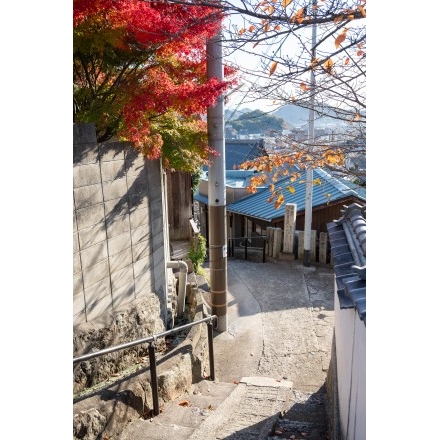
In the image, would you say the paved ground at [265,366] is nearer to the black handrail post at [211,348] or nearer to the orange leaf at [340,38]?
the black handrail post at [211,348]

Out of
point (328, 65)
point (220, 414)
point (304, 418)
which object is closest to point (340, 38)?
point (328, 65)

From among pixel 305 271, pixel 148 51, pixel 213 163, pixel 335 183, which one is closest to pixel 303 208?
pixel 335 183

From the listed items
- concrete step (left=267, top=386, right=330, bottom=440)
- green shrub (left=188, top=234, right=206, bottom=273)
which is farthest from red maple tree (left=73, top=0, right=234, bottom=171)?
green shrub (left=188, top=234, right=206, bottom=273)

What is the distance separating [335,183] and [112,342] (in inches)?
426

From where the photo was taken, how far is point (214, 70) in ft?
23.7

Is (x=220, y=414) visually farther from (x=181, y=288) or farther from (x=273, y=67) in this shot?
(x=273, y=67)

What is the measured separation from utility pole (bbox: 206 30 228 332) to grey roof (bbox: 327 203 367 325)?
3061 millimetres

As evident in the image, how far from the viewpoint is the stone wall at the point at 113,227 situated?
516 centimetres

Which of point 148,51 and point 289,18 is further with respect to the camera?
point 148,51

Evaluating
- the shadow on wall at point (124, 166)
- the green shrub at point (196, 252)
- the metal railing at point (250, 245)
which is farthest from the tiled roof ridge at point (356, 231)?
the metal railing at point (250, 245)

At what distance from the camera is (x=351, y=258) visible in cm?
450

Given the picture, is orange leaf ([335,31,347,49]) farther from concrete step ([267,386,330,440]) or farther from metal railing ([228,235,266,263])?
metal railing ([228,235,266,263])

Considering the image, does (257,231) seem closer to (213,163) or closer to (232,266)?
(232,266)
